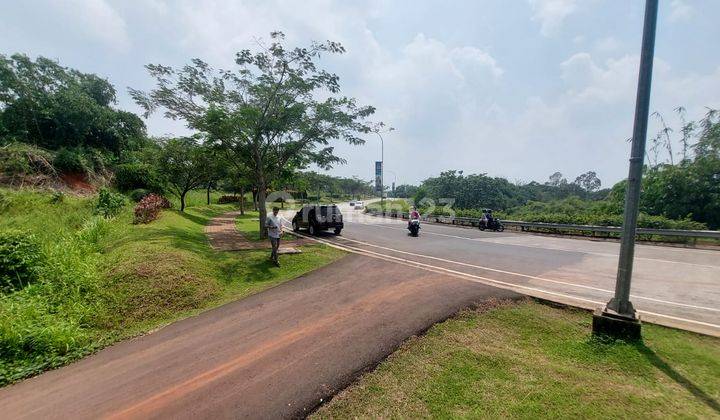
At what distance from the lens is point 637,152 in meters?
4.29

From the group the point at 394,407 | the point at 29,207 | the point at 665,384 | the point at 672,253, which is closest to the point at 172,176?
the point at 29,207

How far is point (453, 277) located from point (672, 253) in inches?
385

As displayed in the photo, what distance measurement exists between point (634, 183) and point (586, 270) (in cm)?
543

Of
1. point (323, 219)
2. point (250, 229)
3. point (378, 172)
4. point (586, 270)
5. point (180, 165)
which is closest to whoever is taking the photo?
point (586, 270)

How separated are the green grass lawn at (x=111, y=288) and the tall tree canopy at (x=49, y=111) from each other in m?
21.2

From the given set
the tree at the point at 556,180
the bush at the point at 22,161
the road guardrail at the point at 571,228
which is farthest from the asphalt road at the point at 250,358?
the tree at the point at 556,180

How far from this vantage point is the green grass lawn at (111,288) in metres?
4.90

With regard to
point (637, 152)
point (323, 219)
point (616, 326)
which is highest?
point (637, 152)

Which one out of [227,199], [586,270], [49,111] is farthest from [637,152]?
[227,199]

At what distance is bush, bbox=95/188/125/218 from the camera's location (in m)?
15.6

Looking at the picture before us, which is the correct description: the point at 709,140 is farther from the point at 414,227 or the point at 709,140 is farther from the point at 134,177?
the point at 134,177

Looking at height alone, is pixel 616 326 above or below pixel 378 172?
below

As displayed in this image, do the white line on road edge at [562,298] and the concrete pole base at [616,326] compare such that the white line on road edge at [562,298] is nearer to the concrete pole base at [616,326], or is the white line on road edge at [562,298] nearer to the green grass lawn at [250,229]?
the concrete pole base at [616,326]

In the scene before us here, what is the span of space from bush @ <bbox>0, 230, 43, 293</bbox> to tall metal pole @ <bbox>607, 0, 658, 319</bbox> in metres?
11.5
